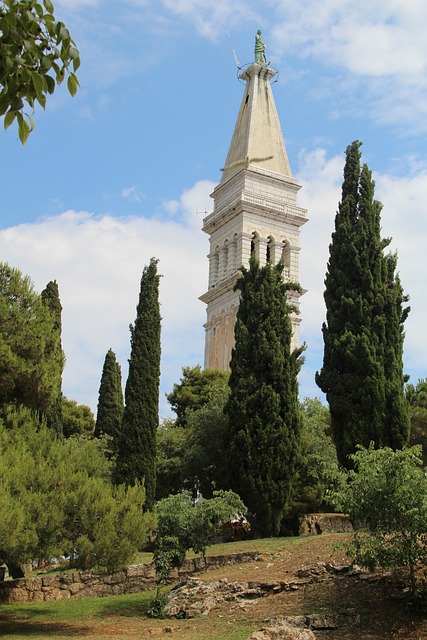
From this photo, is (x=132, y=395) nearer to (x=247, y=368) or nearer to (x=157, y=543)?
(x=247, y=368)

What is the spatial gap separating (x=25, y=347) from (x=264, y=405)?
9920 millimetres

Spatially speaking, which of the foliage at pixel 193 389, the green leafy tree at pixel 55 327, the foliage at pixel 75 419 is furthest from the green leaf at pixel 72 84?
the foliage at pixel 75 419

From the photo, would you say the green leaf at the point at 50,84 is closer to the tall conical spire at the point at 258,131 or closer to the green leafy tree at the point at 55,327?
the green leafy tree at the point at 55,327

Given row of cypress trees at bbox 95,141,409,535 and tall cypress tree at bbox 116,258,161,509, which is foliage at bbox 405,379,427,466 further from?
tall cypress tree at bbox 116,258,161,509

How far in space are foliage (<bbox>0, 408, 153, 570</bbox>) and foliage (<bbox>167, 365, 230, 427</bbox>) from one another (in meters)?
19.3

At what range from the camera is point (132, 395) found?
1083 inches

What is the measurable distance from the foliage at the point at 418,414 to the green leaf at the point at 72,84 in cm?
2725

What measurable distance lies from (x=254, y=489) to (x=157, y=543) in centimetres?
637

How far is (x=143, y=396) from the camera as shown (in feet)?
90.5

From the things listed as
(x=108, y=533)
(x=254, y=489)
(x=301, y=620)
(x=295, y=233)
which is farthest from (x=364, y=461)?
(x=295, y=233)

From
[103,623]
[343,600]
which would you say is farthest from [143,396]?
[343,600]

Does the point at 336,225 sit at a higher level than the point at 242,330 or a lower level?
higher

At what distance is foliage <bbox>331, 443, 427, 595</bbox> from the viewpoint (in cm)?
1338

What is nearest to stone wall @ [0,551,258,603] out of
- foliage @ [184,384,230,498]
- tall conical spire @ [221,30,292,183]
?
foliage @ [184,384,230,498]
